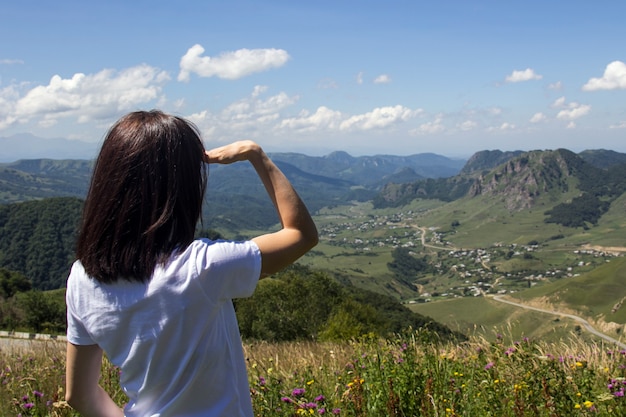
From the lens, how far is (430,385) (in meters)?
4.30

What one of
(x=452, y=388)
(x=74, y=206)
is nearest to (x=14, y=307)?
(x=452, y=388)

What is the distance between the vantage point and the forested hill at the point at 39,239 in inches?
4786

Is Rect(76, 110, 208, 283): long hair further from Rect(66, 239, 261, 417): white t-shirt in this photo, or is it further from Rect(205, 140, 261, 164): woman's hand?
Rect(205, 140, 261, 164): woman's hand

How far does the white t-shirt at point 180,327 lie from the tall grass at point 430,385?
6.64 feet

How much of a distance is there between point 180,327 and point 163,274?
215mm

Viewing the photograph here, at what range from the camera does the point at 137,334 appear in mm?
1954

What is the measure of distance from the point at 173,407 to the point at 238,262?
2.08 feet

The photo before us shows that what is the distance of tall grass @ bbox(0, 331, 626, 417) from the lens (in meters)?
4.02

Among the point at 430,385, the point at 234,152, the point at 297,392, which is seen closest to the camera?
the point at 234,152

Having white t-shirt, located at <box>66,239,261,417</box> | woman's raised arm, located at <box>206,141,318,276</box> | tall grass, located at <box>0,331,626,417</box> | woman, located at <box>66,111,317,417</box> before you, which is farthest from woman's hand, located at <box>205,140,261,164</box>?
tall grass, located at <box>0,331,626,417</box>

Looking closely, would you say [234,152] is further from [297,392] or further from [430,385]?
[430,385]

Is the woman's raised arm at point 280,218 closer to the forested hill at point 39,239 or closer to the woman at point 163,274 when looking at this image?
the woman at point 163,274

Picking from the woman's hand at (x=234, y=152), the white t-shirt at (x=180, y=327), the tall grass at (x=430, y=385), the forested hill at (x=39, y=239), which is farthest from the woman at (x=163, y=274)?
the forested hill at (x=39, y=239)

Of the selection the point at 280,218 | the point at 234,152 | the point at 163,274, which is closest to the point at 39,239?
the point at 234,152
